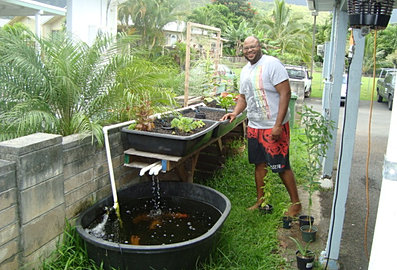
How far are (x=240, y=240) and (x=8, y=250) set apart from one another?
1.97 metres

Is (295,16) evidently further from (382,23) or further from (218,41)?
(382,23)

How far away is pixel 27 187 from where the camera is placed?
9.21ft

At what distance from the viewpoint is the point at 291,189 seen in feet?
14.1

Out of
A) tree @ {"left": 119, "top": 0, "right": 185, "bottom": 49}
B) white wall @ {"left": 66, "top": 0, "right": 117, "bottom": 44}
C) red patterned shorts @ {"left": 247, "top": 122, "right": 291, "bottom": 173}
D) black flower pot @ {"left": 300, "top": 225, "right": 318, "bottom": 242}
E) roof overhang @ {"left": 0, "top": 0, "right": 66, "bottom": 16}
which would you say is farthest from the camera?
tree @ {"left": 119, "top": 0, "right": 185, "bottom": 49}

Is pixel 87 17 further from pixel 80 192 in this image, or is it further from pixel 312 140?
pixel 312 140

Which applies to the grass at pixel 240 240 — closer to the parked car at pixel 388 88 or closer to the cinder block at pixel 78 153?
the cinder block at pixel 78 153

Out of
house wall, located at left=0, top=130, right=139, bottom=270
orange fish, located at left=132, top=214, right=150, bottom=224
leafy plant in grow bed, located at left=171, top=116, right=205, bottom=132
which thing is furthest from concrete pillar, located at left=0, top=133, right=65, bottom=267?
leafy plant in grow bed, located at left=171, top=116, right=205, bottom=132

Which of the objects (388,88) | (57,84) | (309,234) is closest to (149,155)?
(57,84)

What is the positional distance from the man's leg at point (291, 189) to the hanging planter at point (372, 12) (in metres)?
1.91

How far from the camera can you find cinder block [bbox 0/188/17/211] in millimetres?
2612

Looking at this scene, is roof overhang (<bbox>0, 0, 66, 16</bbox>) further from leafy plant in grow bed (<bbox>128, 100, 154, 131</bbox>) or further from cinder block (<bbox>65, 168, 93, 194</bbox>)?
cinder block (<bbox>65, 168, 93, 194</bbox>)

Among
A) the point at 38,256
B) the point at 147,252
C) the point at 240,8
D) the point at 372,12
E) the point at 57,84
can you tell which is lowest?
the point at 38,256

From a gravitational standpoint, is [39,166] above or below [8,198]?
above

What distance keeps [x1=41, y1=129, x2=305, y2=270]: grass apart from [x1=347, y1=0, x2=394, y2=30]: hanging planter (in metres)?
1.95
